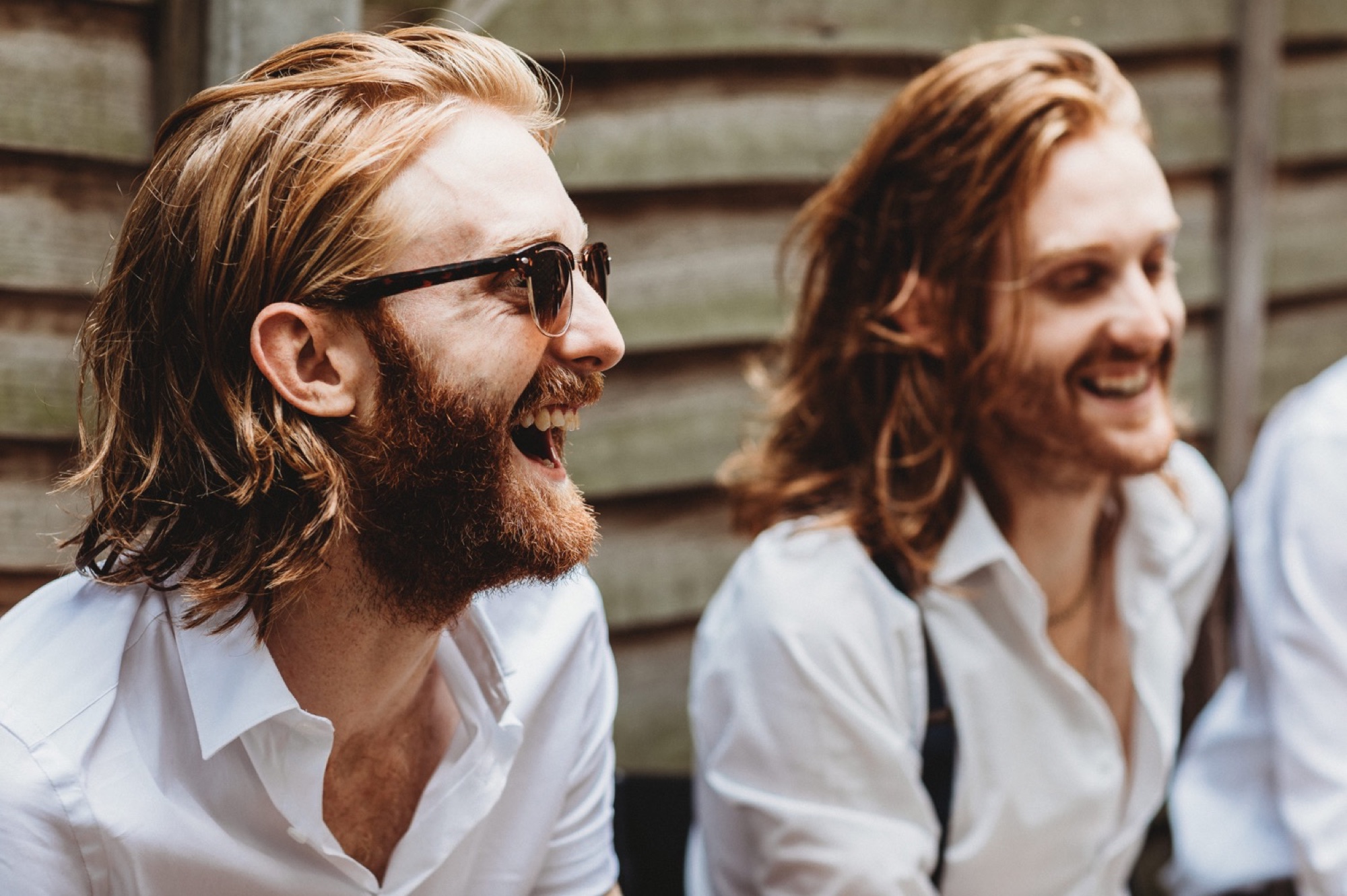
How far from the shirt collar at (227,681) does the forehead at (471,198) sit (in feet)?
1.47

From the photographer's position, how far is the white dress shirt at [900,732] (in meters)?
1.98

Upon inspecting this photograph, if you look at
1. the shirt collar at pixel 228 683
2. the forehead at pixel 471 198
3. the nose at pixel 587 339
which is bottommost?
the shirt collar at pixel 228 683

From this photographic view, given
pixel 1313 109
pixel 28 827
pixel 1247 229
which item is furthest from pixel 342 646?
pixel 1313 109

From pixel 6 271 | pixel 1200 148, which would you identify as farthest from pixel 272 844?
pixel 1200 148

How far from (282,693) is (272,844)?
0.18 meters

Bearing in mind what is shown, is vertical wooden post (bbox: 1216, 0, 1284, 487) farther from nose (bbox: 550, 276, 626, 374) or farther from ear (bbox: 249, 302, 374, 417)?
ear (bbox: 249, 302, 374, 417)

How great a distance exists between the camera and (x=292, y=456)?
4.44 feet

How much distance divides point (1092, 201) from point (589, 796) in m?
1.20

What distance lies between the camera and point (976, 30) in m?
2.74

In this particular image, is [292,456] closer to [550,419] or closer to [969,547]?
[550,419]

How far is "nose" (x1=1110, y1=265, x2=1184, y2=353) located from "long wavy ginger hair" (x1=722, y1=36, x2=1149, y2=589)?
0.15 m

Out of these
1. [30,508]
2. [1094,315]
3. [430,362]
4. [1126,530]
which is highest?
[430,362]

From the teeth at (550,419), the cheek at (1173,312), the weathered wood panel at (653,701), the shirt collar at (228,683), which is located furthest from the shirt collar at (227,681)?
the cheek at (1173,312)

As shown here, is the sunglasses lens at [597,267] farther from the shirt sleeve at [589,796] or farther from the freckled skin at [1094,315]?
the freckled skin at [1094,315]
